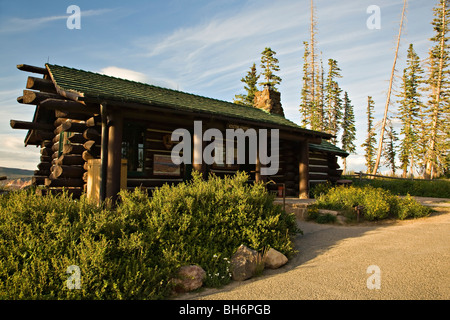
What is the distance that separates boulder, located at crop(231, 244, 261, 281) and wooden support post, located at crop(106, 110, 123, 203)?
3966 mm

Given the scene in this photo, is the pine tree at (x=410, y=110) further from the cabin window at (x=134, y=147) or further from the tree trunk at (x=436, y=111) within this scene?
the cabin window at (x=134, y=147)

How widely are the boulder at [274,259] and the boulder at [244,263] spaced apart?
236mm

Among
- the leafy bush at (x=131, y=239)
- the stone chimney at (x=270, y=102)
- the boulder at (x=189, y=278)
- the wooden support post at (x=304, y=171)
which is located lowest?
the boulder at (x=189, y=278)

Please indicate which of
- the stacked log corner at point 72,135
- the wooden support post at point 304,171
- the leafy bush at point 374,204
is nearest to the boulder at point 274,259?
the leafy bush at point 374,204

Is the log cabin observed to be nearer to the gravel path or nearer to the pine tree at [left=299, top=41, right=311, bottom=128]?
the gravel path

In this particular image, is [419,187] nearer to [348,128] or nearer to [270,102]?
[270,102]

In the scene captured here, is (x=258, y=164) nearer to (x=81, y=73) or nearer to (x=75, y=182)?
(x=75, y=182)

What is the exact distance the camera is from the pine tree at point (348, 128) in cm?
3966

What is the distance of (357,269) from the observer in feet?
16.1

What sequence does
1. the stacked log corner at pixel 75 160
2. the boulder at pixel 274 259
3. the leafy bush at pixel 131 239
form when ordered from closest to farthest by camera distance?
the leafy bush at pixel 131 239 < the boulder at pixel 274 259 < the stacked log corner at pixel 75 160

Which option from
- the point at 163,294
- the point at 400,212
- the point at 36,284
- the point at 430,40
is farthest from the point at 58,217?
the point at 430,40

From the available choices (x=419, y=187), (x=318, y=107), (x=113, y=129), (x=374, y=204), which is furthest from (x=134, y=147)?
(x=318, y=107)

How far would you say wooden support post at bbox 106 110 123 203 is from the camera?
7703mm

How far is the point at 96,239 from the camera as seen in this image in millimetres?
4707
